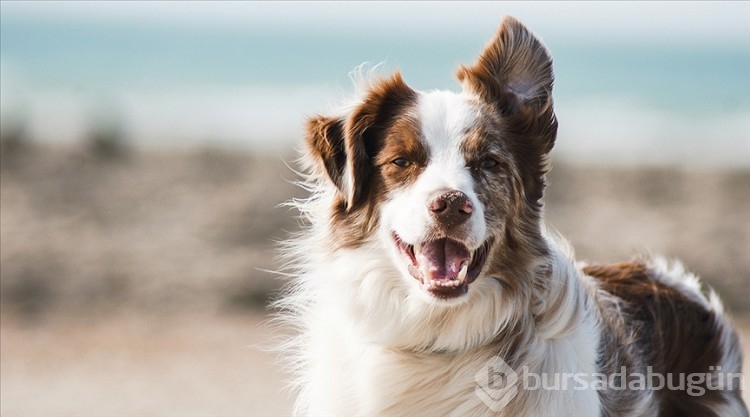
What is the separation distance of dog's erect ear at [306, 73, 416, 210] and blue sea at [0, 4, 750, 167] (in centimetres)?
1286

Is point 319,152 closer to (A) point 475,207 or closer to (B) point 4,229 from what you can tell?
(A) point 475,207

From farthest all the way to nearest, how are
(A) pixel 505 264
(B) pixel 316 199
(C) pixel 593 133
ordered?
(C) pixel 593 133 → (B) pixel 316 199 → (A) pixel 505 264

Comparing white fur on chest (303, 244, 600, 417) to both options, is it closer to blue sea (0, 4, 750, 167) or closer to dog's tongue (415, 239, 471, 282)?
dog's tongue (415, 239, 471, 282)

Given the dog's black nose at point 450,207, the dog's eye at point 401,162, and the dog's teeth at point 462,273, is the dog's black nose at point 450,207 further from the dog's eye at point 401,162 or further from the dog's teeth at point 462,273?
the dog's eye at point 401,162

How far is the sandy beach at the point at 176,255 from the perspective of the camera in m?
9.61

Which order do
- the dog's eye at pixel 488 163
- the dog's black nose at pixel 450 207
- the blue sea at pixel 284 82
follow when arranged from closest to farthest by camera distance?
1. the dog's black nose at pixel 450 207
2. the dog's eye at pixel 488 163
3. the blue sea at pixel 284 82

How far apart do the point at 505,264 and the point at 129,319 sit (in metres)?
7.87

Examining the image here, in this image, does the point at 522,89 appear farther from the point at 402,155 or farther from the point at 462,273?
the point at 462,273

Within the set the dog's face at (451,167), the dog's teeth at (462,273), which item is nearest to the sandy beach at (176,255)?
the dog's face at (451,167)

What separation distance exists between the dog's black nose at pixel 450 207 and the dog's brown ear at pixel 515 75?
743 millimetres

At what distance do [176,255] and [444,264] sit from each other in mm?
9038

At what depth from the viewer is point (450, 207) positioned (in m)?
4.15

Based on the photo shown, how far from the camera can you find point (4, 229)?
13.3 metres

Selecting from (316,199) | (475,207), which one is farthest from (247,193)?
(475,207)
